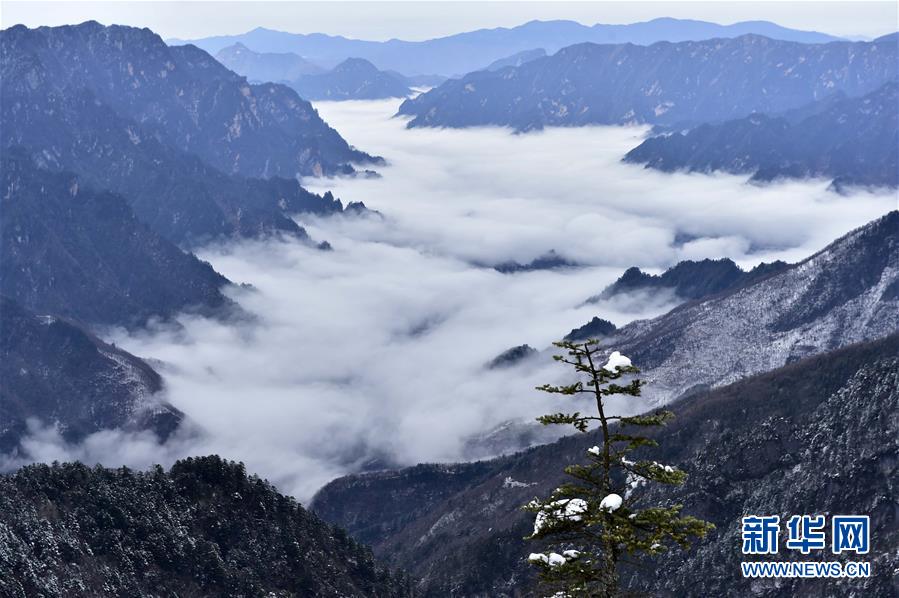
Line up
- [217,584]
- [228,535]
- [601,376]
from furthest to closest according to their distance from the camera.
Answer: [228,535] < [217,584] < [601,376]

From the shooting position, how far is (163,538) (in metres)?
164

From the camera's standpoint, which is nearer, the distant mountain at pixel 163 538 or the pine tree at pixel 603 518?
the pine tree at pixel 603 518

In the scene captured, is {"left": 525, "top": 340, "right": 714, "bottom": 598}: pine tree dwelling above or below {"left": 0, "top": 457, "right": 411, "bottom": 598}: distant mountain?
below

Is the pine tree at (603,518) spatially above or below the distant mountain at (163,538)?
below

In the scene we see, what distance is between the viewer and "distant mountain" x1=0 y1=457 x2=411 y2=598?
486ft

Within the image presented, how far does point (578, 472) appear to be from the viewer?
54.8m

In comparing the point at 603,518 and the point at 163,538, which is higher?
the point at 163,538

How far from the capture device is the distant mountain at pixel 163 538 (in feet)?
486

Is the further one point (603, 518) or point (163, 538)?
point (163, 538)

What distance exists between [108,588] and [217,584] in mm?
19364

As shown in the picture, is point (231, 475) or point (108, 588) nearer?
point (108, 588)

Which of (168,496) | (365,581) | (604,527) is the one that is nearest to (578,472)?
(604,527)

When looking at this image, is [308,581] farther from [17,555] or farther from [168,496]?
[17,555]

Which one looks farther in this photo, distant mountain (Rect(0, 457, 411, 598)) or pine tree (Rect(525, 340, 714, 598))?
distant mountain (Rect(0, 457, 411, 598))
